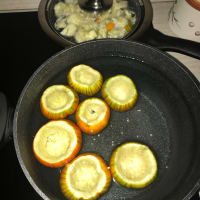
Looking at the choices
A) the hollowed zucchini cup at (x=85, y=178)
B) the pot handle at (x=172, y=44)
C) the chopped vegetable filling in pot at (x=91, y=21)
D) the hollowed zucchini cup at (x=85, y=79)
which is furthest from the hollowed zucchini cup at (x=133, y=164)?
the chopped vegetable filling in pot at (x=91, y=21)

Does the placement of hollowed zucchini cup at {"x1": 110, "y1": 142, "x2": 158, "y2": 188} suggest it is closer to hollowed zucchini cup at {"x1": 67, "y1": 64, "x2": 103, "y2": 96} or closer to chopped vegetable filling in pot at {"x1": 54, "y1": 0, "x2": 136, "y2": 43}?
hollowed zucchini cup at {"x1": 67, "y1": 64, "x2": 103, "y2": 96}

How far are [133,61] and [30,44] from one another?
1.72ft

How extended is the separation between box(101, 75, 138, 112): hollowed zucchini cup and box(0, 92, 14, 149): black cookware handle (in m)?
0.39

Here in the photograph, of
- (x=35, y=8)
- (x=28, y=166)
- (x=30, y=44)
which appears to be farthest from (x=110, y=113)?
(x=35, y=8)

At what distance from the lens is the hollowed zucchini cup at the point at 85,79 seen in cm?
98

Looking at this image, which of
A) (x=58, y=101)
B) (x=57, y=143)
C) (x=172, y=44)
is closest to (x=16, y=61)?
(x=58, y=101)

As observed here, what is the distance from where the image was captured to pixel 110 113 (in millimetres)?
980

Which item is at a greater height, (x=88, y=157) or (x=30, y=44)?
(x=30, y=44)

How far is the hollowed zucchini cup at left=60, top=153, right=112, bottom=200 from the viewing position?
0.80 m

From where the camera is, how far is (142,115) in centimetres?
97

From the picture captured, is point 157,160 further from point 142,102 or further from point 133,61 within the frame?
point 133,61

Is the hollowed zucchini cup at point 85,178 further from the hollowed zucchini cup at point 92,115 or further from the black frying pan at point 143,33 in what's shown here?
the black frying pan at point 143,33

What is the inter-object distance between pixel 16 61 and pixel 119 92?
53cm

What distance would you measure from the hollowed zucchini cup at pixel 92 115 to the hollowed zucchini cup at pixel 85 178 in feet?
0.34
